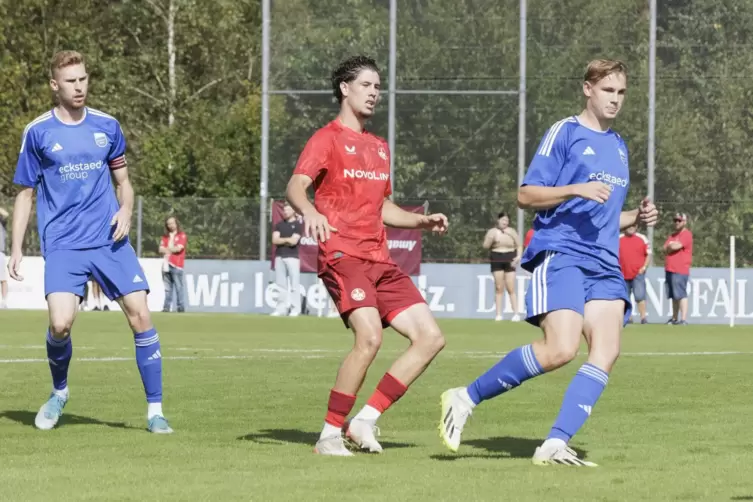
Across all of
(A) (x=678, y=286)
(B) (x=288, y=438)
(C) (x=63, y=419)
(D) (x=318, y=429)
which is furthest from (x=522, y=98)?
(B) (x=288, y=438)

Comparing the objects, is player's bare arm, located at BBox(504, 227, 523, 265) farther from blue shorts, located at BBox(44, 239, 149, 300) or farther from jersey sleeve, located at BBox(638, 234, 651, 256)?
blue shorts, located at BBox(44, 239, 149, 300)

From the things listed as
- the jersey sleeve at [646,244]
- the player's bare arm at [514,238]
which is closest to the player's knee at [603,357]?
the jersey sleeve at [646,244]

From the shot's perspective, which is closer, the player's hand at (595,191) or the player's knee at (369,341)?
the player's hand at (595,191)

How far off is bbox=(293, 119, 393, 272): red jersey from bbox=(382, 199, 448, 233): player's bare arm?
1.11ft

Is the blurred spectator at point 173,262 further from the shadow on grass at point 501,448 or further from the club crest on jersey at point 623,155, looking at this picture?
the club crest on jersey at point 623,155

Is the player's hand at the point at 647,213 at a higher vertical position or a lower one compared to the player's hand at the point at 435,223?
higher

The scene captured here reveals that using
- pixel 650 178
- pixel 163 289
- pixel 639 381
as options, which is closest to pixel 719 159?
pixel 650 178

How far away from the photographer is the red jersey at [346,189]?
8.63m

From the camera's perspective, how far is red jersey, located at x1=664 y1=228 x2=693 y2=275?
29234 millimetres

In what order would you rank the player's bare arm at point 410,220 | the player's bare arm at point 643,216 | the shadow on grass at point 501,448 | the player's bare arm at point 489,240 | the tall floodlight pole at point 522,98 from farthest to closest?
the tall floodlight pole at point 522,98 → the player's bare arm at point 489,240 → the player's bare arm at point 410,220 → the shadow on grass at point 501,448 → the player's bare arm at point 643,216

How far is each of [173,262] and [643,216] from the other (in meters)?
24.2

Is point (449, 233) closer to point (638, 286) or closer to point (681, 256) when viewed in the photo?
point (638, 286)

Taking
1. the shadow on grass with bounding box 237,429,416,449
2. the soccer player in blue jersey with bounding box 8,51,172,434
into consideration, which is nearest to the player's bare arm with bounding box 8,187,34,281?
the soccer player in blue jersey with bounding box 8,51,172,434

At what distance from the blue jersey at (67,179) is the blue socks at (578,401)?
10.2 feet
